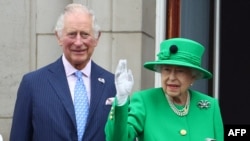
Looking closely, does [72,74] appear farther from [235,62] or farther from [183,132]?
[235,62]

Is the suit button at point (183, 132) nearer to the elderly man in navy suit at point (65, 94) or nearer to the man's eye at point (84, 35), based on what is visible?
the elderly man in navy suit at point (65, 94)

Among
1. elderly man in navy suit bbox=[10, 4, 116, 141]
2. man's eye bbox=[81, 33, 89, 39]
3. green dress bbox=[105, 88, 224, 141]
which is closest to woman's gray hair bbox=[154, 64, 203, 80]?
green dress bbox=[105, 88, 224, 141]

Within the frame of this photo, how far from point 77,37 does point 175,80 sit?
60 cm

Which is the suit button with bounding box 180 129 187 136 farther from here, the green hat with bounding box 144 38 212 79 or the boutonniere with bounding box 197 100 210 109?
the green hat with bounding box 144 38 212 79

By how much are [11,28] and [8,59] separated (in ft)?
0.96

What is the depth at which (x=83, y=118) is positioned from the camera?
393 cm

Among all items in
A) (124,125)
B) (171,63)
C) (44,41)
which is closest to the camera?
(124,125)

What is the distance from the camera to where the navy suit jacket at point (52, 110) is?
12.8 feet

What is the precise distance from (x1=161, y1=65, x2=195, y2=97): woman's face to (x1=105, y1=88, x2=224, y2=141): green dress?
8 centimetres

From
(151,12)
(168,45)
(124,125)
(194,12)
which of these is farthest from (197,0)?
(124,125)

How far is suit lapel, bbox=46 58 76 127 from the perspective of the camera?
3.91 metres

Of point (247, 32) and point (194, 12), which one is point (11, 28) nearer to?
point (194, 12)

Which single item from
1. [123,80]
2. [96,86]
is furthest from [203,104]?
[123,80]

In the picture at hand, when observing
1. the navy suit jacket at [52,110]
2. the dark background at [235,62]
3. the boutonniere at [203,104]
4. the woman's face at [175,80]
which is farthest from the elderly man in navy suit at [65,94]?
the dark background at [235,62]
